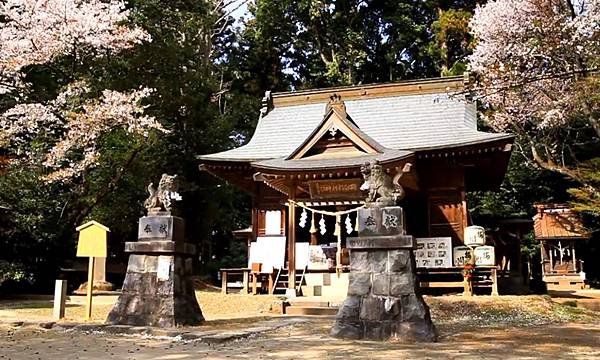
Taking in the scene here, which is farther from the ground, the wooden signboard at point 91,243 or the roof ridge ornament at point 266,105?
the roof ridge ornament at point 266,105

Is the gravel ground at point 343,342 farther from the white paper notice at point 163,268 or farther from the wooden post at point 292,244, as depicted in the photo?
the wooden post at point 292,244

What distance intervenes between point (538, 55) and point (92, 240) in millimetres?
8752

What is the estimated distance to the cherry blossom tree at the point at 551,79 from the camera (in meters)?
11.4

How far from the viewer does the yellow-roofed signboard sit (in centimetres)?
974

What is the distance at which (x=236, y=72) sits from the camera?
31.1 meters

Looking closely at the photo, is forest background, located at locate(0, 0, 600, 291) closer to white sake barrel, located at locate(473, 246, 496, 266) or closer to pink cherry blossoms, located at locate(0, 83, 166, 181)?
pink cherry blossoms, located at locate(0, 83, 166, 181)

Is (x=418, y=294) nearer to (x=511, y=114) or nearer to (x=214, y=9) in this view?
(x=511, y=114)

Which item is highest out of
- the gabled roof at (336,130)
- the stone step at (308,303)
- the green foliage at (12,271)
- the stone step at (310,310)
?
the gabled roof at (336,130)

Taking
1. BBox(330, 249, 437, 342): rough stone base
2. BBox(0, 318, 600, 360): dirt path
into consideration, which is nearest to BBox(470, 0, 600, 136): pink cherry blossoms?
BBox(330, 249, 437, 342): rough stone base

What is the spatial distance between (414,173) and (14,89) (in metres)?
11.4

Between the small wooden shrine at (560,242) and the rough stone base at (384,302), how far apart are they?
15663 mm

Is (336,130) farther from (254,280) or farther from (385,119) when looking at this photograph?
(254,280)

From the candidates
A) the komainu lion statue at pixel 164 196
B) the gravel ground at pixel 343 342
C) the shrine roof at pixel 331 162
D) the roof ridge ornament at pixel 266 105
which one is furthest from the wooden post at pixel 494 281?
the roof ridge ornament at pixel 266 105

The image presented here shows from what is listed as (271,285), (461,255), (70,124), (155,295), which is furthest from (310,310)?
(70,124)
